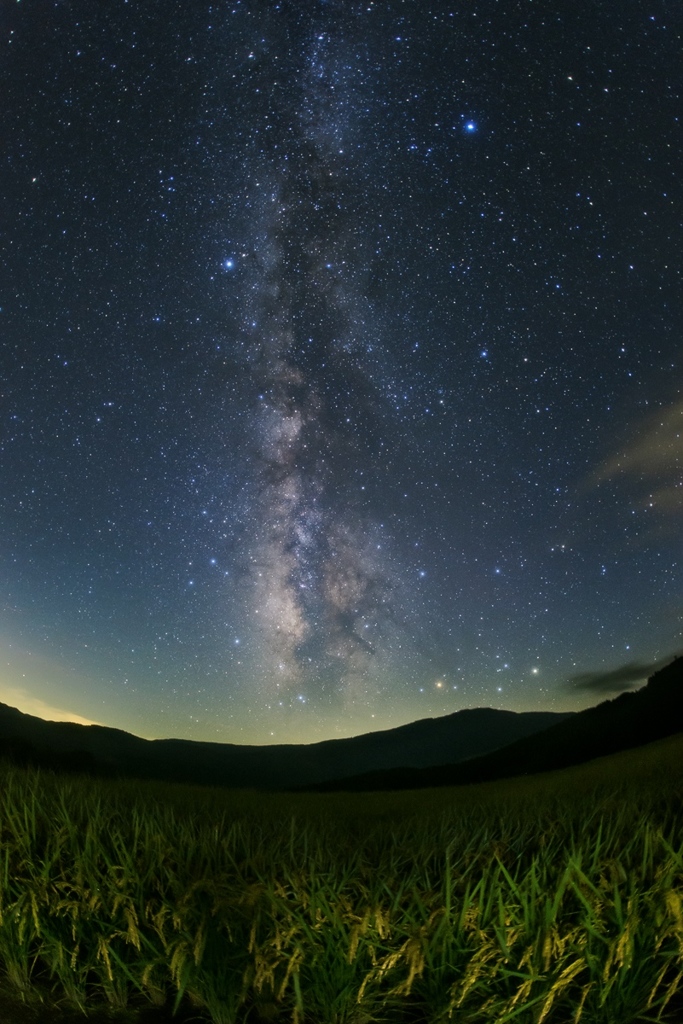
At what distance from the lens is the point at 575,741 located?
29.7 metres

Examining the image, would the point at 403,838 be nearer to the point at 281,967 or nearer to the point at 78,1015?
the point at 281,967

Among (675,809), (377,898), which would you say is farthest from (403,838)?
(675,809)

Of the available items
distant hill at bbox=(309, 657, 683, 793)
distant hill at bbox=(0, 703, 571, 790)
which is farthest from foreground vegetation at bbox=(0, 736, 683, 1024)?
distant hill at bbox=(309, 657, 683, 793)

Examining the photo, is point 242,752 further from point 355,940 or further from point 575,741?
point 355,940

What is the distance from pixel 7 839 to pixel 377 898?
5.13ft

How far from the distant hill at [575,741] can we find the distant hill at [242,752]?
3.49m

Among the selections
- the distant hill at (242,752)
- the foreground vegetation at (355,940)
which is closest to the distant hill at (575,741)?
the distant hill at (242,752)

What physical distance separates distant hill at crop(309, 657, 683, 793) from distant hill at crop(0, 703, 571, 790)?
3492 mm

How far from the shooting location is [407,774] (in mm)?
29281

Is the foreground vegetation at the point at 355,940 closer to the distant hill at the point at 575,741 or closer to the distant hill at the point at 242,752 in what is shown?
the distant hill at the point at 242,752

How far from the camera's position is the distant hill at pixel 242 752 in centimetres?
1906

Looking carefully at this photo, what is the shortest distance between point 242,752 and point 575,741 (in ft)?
82.6

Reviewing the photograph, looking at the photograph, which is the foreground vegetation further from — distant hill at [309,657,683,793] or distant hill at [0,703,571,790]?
distant hill at [309,657,683,793]

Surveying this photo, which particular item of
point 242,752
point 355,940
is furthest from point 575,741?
point 355,940
